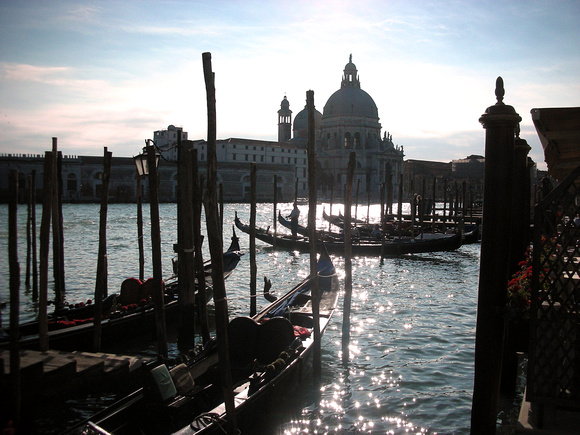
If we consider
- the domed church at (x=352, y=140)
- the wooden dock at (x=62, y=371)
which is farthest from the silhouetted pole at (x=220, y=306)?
the domed church at (x=352, y=140)

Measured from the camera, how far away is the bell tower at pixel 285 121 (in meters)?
64.2

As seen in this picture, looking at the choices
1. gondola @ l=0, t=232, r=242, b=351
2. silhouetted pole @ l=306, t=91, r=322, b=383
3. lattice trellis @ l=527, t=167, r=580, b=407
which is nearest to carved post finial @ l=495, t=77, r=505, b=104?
lattice trellis @ l=527, t=167, r=580, b=407

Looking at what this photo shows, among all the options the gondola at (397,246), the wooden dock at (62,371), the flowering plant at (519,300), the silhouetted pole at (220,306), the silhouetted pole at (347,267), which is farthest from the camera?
the gondola at (397,246)

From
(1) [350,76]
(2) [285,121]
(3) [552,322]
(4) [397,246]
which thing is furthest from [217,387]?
(2) [285,121]

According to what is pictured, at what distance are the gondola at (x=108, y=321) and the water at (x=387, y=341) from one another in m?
0.29

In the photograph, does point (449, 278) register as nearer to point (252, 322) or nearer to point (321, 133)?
point (252, 322)

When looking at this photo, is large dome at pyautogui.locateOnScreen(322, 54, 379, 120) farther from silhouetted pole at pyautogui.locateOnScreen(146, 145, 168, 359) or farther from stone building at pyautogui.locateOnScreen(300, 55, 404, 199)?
silhouetted pole at pyautogui.locateOnScreen(146, 145, 168, 359)

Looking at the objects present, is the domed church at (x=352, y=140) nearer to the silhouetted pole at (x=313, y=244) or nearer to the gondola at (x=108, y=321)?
the gondola at (x=108, y=321)

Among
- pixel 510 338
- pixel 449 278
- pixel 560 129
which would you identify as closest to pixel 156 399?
pixel 510 338

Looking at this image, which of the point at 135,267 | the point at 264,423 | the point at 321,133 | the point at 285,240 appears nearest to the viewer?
the point at 264,423

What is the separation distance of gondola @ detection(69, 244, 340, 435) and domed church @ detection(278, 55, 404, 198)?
5168 centimetres

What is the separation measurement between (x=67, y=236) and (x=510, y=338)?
1738 cm

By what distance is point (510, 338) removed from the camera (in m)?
3.06

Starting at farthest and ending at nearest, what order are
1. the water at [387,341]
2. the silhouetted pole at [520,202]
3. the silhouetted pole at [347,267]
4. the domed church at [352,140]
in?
the domed church at [352,140] → the silhouetted pole at [347,267] → the water at [387,341] → the silhouetted pole at [520,202]
